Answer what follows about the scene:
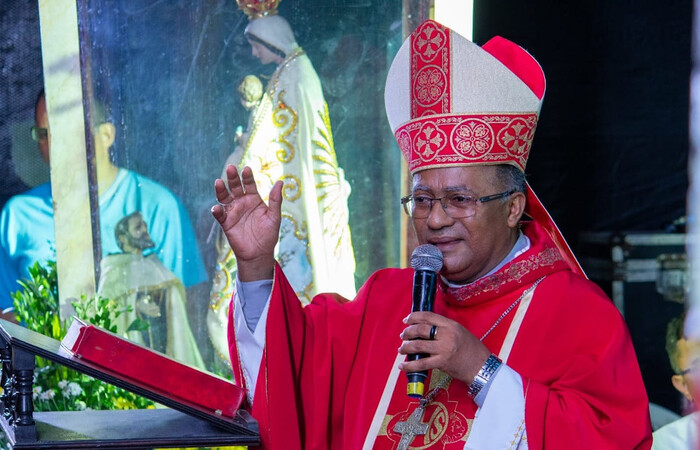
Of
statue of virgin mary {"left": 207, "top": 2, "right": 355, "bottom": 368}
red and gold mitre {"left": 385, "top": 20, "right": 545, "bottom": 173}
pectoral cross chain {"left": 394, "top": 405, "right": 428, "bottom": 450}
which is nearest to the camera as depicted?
pectoral cross chain {"left": 394, "top": 405, "right": 428, "bottom": 450}

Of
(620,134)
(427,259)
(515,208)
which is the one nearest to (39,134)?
(620,134)

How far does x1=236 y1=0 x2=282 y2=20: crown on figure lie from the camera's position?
16.6 ft

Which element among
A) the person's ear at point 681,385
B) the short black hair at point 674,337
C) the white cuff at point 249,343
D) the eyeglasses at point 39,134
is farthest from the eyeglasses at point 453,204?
the eyeglasses at point 39,134

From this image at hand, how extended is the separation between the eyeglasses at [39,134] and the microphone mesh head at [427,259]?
14.6 feet

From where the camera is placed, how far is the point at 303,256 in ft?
16.6

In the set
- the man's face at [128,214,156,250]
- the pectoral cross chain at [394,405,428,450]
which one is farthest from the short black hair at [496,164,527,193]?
the man's face at [128,214,156,250]

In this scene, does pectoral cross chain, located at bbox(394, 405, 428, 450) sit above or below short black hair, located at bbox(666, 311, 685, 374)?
above

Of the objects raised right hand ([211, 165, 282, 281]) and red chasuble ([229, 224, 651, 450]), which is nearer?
red chasuble ([229, 224, 651, 450])

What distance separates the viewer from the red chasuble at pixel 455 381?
7.55 feet

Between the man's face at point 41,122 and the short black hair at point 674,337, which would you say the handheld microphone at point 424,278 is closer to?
the short black hair at point 674,337

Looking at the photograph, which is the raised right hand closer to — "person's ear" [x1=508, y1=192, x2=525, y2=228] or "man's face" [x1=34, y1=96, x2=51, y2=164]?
"person's ear" [x1=508, y1=192, x2=525, y2=228]

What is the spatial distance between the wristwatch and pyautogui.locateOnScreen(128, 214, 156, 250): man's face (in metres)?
3.27

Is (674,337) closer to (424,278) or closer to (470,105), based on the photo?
(470,105)

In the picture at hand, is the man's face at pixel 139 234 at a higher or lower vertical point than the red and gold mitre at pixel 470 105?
lower
